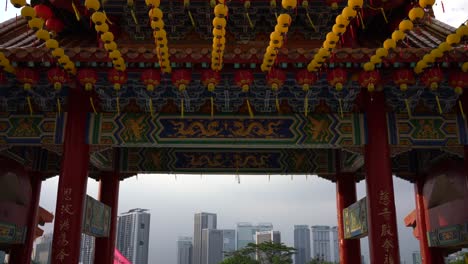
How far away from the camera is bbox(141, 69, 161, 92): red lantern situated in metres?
7.23

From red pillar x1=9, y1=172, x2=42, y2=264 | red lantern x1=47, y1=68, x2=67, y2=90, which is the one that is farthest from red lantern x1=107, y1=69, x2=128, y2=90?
red pillar x1=9, y1=172, x2=42, y2=264

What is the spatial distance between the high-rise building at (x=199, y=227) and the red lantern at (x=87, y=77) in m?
87.4

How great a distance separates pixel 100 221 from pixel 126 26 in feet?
13.6

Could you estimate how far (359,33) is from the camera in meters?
9.63

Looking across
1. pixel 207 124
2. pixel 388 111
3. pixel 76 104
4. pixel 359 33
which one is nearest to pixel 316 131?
pixel 388 111

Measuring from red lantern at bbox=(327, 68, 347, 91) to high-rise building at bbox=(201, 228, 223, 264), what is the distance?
3318 inches

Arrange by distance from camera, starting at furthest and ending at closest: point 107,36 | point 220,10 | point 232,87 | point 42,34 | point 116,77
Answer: point 232,87 < point 116,77 < point 107,36 < point 42,34 < point 220,10

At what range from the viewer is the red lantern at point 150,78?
23.7 ft

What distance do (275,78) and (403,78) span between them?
200cm

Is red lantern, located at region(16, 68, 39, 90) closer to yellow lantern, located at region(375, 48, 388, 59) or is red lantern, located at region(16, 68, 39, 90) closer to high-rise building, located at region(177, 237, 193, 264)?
yellow lantern, located at region(375, 48, 388, 59)

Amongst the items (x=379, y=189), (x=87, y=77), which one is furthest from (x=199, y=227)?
(x=87, y=77)

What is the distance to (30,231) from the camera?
10578mm

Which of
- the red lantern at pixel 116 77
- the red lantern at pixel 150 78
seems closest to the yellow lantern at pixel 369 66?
the red lantern at pixel 150 78

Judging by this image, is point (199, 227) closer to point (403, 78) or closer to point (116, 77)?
point (116, 77)
